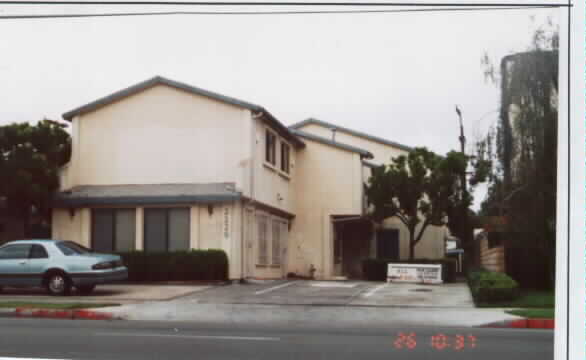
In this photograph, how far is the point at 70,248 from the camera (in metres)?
7.32

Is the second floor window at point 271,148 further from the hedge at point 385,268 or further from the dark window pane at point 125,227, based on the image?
the dark window pane at point 125,227

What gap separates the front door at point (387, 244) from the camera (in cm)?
2102

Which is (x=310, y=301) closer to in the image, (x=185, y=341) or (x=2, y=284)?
(x=185, y=341)

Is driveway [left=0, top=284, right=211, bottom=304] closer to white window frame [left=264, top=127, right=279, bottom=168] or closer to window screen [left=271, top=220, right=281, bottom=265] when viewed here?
window screen [left=271, top=220, right=281, bottom=265]

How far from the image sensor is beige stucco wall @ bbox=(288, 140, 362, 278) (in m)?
18.8

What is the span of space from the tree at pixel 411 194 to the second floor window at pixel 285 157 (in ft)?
9.77

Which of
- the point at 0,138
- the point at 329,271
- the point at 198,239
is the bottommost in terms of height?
the point at 329,271

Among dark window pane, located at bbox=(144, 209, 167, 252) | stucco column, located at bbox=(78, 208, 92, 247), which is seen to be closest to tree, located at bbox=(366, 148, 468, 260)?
dark window pane, located at bbox=(144, 209, 167, 252)

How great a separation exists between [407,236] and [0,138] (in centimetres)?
1689

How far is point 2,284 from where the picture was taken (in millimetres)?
5754

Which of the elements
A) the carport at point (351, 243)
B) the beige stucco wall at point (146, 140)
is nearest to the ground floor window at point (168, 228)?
the beige stucco wall at point (146, 140)

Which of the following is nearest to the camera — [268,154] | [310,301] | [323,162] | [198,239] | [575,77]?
[575,77]

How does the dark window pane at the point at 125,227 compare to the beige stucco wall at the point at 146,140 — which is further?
the dark window pane at the point at 125,227

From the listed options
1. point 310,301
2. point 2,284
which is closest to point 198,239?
point 310,301
